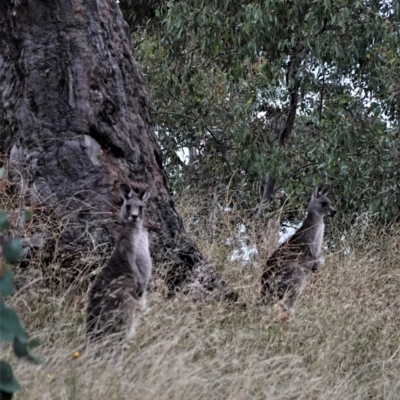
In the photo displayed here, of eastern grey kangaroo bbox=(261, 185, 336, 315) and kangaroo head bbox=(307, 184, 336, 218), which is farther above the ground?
kangaroo head bbox=(307, 184, 336, 218)

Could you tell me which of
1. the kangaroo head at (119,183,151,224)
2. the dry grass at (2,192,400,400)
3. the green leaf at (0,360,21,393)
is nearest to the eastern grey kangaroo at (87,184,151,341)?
the kangaroo head at (119,183,151,224)

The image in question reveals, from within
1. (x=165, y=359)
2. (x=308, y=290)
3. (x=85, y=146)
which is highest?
(x=85, y=146)

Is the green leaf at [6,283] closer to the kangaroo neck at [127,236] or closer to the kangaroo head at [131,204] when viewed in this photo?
the kangaroo neck at [127,236]

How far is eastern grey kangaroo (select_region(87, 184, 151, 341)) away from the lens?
636cm

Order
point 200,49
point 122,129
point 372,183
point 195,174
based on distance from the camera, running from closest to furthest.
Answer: point 122,129 < point 372,183 < point 200,49 < point 195,174

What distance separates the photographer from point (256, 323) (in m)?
7.62

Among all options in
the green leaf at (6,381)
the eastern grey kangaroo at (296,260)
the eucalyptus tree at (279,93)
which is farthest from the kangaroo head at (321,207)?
the green leaf at (6,381)

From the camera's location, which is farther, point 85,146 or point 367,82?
point 367,82

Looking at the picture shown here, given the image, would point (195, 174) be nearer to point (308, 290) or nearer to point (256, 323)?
point (308, 290)

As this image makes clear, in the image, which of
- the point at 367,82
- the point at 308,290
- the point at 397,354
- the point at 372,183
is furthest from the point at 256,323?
the point at 367,82

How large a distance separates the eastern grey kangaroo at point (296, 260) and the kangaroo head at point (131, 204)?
1.40m

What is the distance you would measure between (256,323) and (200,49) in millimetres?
7304

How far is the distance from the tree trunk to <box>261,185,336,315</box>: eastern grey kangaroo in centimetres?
49

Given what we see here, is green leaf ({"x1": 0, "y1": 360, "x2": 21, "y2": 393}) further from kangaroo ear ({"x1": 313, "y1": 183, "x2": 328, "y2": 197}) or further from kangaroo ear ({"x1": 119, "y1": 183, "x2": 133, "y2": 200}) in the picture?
kangaroo ear ({"x1": 313, "y1": 183, "x2": 328, "y2": 197})
